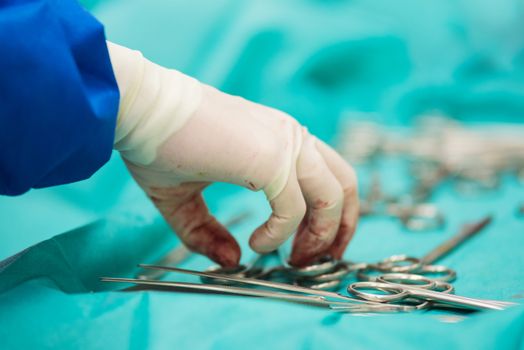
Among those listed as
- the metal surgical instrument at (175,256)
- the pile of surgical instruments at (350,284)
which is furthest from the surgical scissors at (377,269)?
the metal surgical instrument at (175,256)

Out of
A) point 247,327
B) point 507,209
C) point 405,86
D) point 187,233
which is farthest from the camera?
point 405,86

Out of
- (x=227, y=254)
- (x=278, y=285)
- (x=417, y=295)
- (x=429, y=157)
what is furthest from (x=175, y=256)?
(x=429, y=157)

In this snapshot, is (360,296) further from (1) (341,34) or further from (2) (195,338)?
(1) (341,34)

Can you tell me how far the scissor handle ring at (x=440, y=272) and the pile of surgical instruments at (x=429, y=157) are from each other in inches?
12.1

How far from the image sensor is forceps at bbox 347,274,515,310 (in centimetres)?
73

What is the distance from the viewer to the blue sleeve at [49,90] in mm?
639

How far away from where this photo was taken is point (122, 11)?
4.71ft

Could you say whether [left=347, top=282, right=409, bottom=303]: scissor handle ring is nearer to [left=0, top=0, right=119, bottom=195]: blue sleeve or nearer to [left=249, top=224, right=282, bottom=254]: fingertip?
[left=249, top=224, right=282, bottom=254]: fingertip

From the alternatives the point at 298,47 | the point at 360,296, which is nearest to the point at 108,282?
the point at 360,296

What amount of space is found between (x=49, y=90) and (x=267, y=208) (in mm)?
815

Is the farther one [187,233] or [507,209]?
[507,209]

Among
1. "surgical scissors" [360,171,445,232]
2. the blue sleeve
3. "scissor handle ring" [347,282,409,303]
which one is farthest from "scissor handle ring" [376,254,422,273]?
the blue sleeve

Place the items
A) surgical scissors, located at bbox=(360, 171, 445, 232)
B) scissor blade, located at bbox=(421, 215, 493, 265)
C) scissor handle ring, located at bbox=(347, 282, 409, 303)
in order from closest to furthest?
scissor handle ring, located at bbox=(347, 282, 409, 303) < scissor blade, located at bbox=(421, 215, 493, 265) < surgical scissors, located at bbox=(360, 171, 445, 232)

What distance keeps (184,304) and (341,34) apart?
56.4 inches
